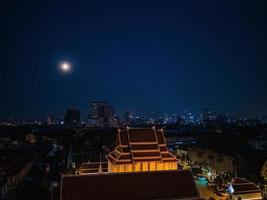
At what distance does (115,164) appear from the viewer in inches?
723

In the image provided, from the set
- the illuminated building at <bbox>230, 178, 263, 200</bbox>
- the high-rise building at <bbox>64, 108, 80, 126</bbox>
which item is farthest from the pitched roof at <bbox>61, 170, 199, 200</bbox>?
the high-rise building at <bbox>64, 108, 80, 126</bbox>

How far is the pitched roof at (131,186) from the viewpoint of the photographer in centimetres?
1160

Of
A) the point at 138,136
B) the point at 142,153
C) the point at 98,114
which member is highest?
the point at 98,114

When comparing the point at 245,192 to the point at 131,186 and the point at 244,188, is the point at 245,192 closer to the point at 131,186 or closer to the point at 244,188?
the point at 244,188

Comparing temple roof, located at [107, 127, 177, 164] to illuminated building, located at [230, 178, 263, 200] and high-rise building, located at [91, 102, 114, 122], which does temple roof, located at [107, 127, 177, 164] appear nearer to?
illuminated building, located at [230, 178, 263, 200]

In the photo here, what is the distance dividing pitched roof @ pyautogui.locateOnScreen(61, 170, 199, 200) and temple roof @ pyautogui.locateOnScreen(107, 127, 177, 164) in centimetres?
573

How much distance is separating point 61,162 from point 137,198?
21690 mm

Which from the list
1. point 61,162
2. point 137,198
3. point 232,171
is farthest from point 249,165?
point 61,162

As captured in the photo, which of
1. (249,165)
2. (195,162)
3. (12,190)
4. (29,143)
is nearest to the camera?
(12,190)

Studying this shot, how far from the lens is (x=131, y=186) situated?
1223 centimetres

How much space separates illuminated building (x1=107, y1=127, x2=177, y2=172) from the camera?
729 inches

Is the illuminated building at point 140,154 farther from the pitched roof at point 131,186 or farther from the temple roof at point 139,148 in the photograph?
the pitched roof at point 131,186

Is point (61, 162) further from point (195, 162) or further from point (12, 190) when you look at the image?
point (195, 162)

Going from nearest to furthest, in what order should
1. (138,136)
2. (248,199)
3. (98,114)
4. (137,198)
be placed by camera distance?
(137,198) < (248,199) < (138,136) < (98,114)
